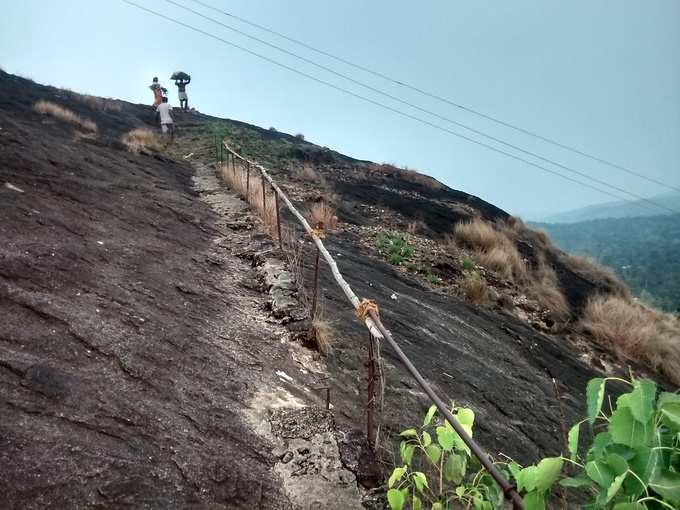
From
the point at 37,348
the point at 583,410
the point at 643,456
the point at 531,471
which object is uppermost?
A: the point at 643,456

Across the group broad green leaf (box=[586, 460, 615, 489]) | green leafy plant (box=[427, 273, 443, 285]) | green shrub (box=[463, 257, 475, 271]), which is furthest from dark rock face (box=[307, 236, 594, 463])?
broad green leaf (box=[586, 460, 615, 489])

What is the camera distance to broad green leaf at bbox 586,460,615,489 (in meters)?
0.94

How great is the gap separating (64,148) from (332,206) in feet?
21.1

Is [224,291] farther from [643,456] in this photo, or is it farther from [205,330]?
[643,456]

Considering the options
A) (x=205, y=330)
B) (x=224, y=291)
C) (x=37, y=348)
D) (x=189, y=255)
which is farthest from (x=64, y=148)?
(x=37, y=348)

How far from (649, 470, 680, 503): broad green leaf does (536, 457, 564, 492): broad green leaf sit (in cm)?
18

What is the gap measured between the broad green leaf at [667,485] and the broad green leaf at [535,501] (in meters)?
0.24

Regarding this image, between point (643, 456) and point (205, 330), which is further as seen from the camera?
point (205, 330)

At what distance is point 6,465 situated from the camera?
1.75 m

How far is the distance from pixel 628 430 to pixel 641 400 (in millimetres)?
73

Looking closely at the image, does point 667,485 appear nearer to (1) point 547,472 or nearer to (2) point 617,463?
(2) point 617,463

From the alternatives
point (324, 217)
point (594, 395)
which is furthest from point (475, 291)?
point (594, 395)

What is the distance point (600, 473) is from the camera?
95cm

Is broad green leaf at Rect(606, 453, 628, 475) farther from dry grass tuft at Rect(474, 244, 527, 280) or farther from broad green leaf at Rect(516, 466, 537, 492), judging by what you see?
dry grass tuft at Rect(474, 244, 527, 280)
